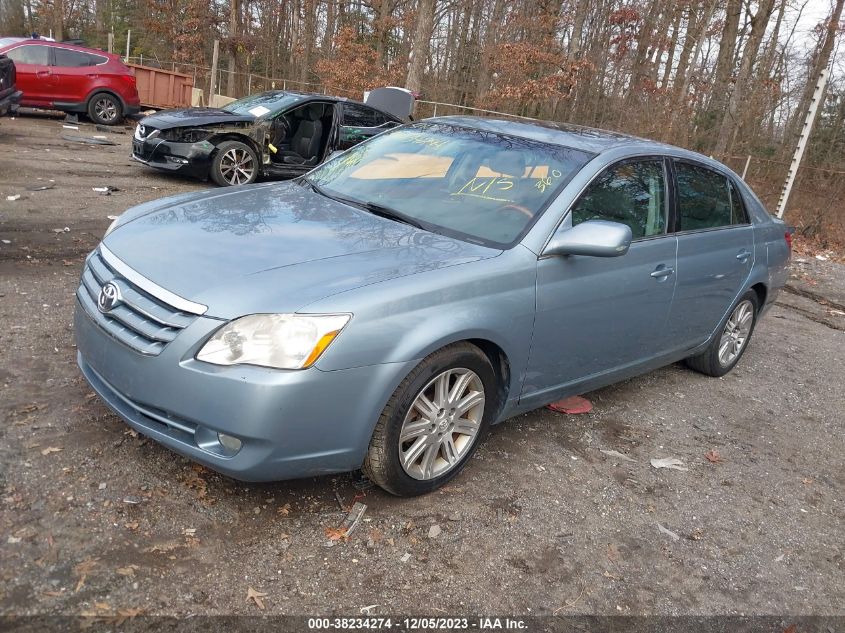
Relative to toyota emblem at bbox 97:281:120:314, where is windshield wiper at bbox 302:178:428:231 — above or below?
above

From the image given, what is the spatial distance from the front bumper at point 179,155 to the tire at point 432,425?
24.7 feet

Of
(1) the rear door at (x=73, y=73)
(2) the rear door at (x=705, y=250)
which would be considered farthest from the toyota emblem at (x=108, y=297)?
(1) the rear door at (x=73, y=73)

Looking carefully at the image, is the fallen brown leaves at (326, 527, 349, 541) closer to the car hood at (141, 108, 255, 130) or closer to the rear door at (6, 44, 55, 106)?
the car hood at (141, 108, 255, 130)

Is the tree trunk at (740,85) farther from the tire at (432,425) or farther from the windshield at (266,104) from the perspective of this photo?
the tire at (432,425)

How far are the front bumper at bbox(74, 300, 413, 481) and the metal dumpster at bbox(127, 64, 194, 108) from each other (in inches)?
780

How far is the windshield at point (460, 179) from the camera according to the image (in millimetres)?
3543

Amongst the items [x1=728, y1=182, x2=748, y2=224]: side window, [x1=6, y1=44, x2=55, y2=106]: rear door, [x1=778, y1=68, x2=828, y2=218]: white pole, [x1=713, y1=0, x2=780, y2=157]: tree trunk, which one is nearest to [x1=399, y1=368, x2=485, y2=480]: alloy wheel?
[x1=728, y1=182, x2=748, y2=224]: side window

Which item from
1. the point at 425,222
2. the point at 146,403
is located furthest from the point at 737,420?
Answer: the point at 146,403

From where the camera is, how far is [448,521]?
10.1ft

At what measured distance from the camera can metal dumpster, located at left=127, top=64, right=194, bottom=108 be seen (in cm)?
2012

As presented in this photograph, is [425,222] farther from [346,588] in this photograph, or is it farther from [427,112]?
[427,112]

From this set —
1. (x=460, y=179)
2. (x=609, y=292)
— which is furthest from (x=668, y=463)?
(x=460, y=179)

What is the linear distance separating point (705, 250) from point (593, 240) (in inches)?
61.9

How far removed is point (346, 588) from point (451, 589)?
0.41 meters
